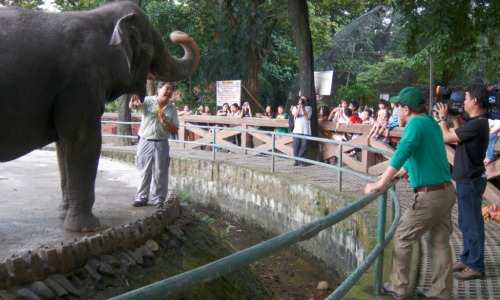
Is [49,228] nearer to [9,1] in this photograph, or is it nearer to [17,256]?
[17,256]

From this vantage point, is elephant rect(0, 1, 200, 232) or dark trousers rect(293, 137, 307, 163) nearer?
elephant rect(0, 1, 200, 232)

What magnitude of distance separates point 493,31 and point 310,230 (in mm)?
8266

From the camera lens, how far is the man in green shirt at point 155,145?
689cm

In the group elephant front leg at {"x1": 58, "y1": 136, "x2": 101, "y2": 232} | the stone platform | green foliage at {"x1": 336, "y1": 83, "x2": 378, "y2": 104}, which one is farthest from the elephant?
green foliage at {"x1": 336, "y1": 83, "x2": 378, "y2": 104}

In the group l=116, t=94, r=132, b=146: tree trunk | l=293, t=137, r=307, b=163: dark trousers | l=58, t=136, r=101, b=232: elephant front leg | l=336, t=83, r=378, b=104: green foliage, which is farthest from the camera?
l=336, t=83, r=378, b=104: green foliage

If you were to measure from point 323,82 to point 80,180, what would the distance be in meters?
7.97

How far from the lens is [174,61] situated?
656 centimetres

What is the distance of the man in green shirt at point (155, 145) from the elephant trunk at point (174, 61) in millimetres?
304

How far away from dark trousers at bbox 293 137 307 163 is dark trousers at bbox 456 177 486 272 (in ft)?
19.7

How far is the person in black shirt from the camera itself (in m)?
4.92

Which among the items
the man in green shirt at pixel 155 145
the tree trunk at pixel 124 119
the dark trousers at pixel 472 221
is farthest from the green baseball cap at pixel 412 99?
the tree trunk at pixel 124 119

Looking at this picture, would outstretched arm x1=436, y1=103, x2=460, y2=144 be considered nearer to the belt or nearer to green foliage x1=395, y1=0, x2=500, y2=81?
the belt

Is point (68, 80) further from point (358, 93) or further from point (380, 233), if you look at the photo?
point (358, 93)

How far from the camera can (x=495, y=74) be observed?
1147cm
